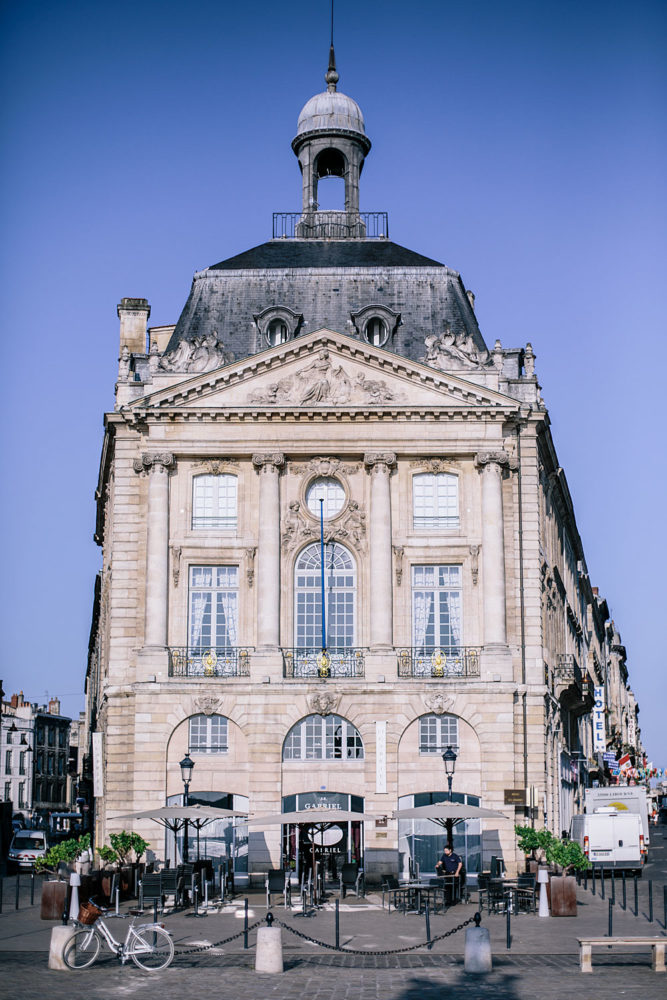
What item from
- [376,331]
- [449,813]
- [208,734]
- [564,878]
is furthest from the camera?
[376,331]

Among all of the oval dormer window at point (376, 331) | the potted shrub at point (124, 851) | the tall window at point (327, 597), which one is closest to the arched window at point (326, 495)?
the tall window at point (327, 597)

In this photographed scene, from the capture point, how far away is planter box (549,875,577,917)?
35594 millimetres

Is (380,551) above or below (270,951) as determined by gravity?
above

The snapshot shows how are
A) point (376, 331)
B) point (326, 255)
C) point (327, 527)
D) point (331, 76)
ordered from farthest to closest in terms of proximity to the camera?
point (331, 76)
point (326, 255)
point (376, 331)
point (327, 527)

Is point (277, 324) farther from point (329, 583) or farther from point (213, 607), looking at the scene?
point (213, 607)

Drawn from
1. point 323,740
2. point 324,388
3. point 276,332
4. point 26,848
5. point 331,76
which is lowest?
point 26,848

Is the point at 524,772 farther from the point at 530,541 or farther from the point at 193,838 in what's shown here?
the point at 193,838

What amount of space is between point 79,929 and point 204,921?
10.1m

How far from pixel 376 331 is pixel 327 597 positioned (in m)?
9.86

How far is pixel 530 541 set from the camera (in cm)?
4909

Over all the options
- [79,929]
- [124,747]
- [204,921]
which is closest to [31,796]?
[124,747]

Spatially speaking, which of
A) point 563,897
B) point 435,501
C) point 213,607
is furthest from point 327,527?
point 563,897

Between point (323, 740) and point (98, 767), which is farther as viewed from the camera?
point (98, 767)

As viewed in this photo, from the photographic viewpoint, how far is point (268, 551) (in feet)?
157
